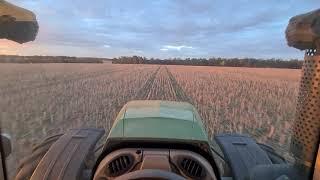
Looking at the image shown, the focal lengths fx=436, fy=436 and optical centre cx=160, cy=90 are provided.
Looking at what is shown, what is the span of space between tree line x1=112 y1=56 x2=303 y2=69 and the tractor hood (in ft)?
1.39

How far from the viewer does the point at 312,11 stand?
1.98m

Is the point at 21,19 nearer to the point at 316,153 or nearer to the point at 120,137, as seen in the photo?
the point at 120,137

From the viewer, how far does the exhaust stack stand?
2.05m

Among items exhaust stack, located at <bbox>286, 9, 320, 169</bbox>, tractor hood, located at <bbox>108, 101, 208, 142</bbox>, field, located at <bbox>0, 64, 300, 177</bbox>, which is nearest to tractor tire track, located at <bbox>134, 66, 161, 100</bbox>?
field, located at <bbox>0, 64, 300, 177</bbox>

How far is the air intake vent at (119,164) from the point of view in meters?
2.58

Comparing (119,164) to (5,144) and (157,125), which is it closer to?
(157,125)

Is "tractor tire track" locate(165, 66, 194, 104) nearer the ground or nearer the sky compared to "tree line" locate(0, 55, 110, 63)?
nearer the ground

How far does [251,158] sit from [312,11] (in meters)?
1.92

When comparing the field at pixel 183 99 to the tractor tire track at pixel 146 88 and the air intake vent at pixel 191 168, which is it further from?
the air intake vent at pixel 191 168

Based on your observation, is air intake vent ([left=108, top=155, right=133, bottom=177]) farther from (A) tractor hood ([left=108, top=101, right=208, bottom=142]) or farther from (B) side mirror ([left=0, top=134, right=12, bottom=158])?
(B) side mirror ([left=0, top=134, right=12, bottom=158])

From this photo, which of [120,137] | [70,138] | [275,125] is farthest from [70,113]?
[120,137]

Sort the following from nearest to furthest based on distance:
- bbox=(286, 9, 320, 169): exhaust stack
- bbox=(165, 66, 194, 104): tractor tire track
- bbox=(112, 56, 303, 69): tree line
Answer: bbox=(286, 9, 320, 169): exhaust stack, bbox=(112, 56, 303, 69): tree line, bbox=(165, 66, 194, 104): tractor tire track

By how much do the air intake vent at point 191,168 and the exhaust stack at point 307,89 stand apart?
0.56 metres

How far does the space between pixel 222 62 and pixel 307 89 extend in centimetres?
48
